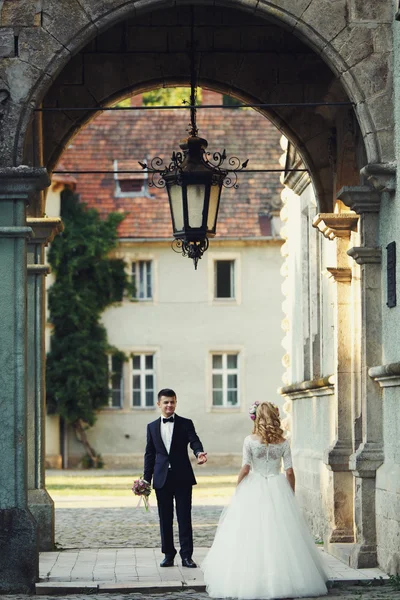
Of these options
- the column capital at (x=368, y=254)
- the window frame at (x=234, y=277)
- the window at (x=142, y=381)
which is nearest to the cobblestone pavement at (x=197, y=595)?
the column capital at (x=368, y=254)

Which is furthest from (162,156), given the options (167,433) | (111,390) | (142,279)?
(167,433)

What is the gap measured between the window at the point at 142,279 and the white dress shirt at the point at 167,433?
32.0 metres

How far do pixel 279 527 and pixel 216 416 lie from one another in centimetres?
3379

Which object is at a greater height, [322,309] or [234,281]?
[234,281]

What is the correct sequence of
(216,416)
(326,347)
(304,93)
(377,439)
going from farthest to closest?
(216,416) < (326,347) < (304,93) < (377,439)

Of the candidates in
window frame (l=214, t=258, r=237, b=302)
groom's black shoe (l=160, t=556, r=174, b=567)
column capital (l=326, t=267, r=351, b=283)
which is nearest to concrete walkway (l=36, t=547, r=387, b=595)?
groom's black shoe (l=160, t=556, r=174, b=567)

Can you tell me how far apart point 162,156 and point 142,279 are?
3.89 meters

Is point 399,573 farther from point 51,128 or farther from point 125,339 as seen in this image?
point 125,339

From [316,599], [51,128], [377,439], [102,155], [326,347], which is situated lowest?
[316,599]

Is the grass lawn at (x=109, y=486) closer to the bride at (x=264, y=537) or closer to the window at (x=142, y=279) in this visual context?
the window at (x=142, y=279)

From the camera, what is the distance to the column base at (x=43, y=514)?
52.9 ft

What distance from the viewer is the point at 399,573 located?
40.0 ft

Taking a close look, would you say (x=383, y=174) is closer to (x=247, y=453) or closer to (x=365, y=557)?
(x=247, y=453)

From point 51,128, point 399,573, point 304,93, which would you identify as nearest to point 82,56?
point 51,128
